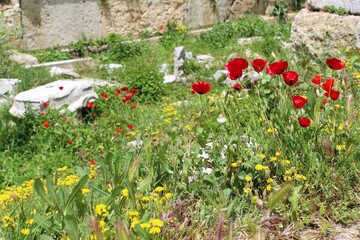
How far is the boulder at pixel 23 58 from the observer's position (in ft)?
27.8

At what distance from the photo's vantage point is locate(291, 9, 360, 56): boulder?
715 cm

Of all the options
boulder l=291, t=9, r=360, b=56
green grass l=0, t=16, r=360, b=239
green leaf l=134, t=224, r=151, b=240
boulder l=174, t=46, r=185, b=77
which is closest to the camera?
green leaf l=134, t=224, r=151, b=240

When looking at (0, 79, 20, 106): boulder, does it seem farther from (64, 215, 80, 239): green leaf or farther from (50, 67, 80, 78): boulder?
(64, 215, 80, 239): green leaf

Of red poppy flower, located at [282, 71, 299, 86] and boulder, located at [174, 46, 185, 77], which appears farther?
boulder, located at [174, 46, 185, 77]

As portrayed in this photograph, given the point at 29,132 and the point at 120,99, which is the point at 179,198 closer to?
the point at 29,132

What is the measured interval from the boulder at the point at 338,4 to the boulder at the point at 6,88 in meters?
3.98

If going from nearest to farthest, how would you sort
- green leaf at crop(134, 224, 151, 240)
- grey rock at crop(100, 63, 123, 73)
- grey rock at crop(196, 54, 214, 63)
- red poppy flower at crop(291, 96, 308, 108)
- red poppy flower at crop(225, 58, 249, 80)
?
1. green leaf at crop(134, 224, 151, 240)
2. red poppy flower at crop(291, 96, 308, 108)
3. red poppy flower at crop(225, 58, 249, 80)
4. grey rock at crop(100, 63, 123, 73)
5. grey rock at crop(196, 54, 214, 63)

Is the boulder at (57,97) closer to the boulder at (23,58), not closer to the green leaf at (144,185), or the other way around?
the boulder at (23,58)

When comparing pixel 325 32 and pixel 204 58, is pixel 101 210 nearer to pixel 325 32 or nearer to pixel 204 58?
pixel 325 32

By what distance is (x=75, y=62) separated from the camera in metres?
8.86

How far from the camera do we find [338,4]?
7355mm

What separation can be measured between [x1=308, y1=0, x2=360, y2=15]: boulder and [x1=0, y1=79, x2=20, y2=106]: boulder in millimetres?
3979

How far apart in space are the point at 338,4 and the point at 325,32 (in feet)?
1.37

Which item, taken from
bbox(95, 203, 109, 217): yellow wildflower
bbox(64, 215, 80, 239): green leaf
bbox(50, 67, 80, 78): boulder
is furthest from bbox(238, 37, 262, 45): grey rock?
bbox(64, 215, 80, 239): green leaf
